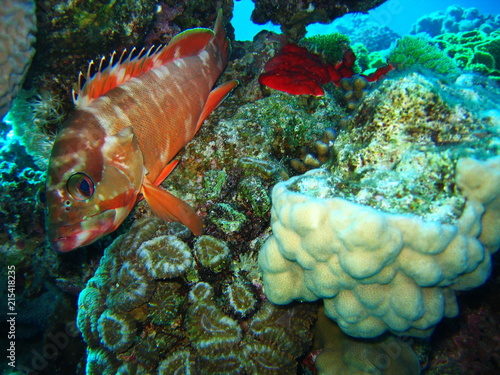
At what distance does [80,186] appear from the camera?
2.16 meters

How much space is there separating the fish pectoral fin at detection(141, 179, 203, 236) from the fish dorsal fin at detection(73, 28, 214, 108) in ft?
3.59

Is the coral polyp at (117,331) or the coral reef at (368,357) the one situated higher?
the coral polyp at (117,331)

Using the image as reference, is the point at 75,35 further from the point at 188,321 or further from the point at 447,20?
the point at 447,20

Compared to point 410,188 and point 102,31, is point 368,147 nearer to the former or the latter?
point 410,188

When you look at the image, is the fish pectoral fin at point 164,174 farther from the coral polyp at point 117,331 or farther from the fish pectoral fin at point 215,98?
the coral polyp at point 117,331

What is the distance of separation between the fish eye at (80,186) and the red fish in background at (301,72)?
2895mm

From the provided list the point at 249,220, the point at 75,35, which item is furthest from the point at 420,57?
the point at 75,35

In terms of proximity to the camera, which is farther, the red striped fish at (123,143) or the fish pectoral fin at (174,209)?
the fish pectoral fin at (174,209)

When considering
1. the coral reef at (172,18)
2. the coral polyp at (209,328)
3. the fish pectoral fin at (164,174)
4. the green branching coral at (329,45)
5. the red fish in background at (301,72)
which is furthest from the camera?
the green branching coral at (329,45)

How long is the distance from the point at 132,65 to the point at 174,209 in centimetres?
165

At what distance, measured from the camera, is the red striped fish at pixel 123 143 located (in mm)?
2143

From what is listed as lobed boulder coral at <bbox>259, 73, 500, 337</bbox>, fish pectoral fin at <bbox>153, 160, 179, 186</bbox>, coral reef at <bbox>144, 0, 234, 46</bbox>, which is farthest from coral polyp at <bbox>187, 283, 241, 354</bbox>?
coral reef at <bbox>144, 0, 234, 46</bbox>

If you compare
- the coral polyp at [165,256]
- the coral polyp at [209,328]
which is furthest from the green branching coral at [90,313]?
the coral polyp at [209,328]

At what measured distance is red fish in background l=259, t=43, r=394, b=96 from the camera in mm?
3947
